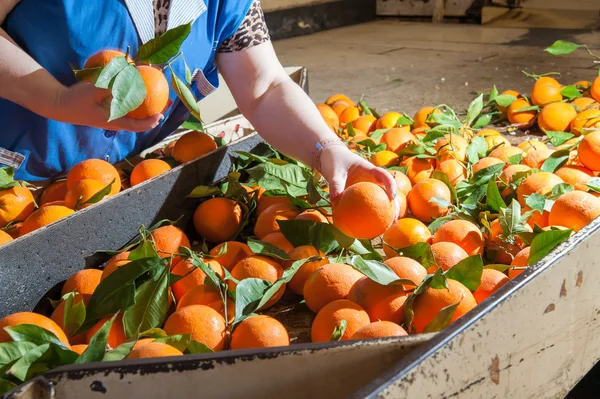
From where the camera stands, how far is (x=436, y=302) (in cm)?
96

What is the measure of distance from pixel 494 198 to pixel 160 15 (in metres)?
0.85

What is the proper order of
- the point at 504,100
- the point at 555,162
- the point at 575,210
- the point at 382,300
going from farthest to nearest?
1. the point at 504,100
2. the point at 555,162
3. the point at 575,210
4. the point at 382,300

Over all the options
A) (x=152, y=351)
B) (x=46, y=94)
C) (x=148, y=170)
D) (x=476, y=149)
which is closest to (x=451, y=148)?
(x=476, y=149)

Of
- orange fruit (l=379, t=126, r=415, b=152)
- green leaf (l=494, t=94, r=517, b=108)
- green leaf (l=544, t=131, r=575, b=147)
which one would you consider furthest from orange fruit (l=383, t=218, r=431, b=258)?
green leaf (l=494, t=94, r=517, b=108)

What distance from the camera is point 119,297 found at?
1024mm

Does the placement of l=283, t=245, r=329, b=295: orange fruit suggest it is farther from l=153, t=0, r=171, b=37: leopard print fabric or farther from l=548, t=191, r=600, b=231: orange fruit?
l=153, t=0, r=171, b=37: leopard print fabric

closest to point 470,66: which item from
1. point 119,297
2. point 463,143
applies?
point 463,143

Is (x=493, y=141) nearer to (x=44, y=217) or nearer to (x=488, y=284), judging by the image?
(x=488, y=284)

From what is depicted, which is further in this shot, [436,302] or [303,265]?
[303,265]

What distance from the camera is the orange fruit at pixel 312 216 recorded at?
1.29 meters

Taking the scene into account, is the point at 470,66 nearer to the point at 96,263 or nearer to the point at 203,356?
the point at 96,263

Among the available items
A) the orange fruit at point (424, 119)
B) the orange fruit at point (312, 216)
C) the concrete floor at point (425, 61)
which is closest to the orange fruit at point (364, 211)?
the orange fruit at point (312, 216)

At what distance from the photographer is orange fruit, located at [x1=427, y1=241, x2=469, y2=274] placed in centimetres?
114

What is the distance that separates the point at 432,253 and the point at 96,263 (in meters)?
0.64
